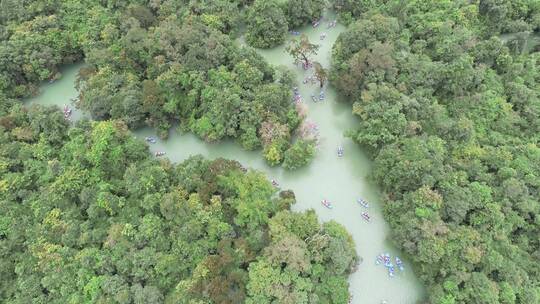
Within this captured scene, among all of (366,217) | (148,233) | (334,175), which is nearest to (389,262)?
(366,217)

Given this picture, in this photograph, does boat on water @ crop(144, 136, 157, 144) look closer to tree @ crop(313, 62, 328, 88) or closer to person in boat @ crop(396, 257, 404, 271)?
Answer: tree @ crop(313, 62, 328, 88)

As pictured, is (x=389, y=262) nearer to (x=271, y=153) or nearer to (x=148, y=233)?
(x=271, y=153)

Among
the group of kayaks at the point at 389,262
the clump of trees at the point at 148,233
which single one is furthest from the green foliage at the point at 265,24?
the group of kayaks at the point at 389,262

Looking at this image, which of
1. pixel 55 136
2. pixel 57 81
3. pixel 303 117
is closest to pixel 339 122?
pixel 303 117

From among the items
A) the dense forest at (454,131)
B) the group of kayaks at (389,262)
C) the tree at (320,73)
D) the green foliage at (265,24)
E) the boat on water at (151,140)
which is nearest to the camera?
the dense forest at (454,131)

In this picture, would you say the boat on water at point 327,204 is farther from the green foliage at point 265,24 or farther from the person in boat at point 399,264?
the green foliage at point 265,24

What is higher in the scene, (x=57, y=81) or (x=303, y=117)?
(x=303, y=117)

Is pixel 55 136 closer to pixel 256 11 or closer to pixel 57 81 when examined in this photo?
pixel 57 81
